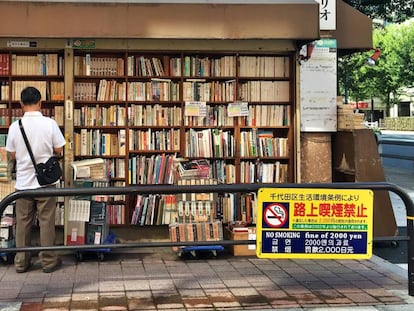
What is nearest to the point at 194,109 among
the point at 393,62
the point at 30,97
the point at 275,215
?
the point at 30,97

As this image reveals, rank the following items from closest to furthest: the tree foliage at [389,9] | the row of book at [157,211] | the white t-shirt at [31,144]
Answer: the white t-shirt at [31,144], the row of book at [157,211], the tree foliage at [389,9]

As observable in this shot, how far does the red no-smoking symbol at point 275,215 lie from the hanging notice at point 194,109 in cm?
307

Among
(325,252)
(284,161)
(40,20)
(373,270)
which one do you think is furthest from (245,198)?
(40,20)

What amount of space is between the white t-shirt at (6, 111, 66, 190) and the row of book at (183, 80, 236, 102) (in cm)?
220

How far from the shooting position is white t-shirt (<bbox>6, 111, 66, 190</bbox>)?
20.4ft

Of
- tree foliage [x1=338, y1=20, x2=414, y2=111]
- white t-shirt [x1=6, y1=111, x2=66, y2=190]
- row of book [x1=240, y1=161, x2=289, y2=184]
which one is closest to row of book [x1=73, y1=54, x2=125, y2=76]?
white t-shirt [x1=6, y1=111, x2=66, y2=190]

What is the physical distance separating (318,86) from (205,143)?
1.85m

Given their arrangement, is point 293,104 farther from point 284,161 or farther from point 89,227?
point 89,227

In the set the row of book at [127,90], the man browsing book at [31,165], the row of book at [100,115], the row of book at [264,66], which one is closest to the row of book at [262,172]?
the row of book at [264,66]

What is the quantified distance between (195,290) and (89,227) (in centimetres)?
199

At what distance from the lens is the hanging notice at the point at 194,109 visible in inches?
305

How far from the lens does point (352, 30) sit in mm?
8172

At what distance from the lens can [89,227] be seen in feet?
22.9

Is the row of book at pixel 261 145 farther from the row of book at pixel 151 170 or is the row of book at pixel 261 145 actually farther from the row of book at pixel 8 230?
the row of book at pixel 8 230
